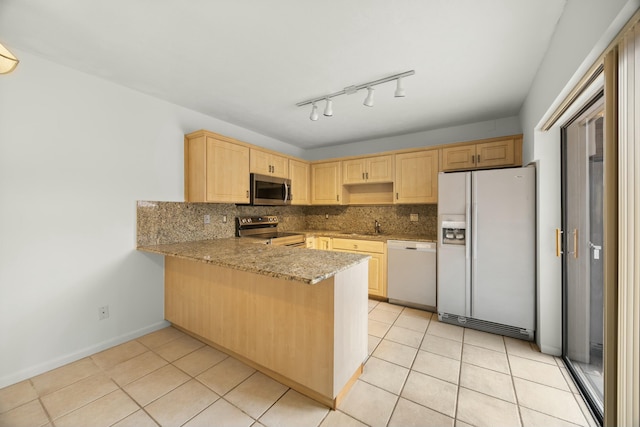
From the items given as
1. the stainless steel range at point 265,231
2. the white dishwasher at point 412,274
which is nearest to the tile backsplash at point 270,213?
the stainless steel range at point 265,231

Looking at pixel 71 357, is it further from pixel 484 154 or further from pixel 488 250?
pixel 484 154

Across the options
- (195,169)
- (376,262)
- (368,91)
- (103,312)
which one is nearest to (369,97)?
(368,91)

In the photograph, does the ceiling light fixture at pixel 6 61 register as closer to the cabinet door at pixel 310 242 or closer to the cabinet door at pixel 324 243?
the cabinet door at pixel 310 242

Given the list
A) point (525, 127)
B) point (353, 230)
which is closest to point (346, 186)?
point (353, 230)

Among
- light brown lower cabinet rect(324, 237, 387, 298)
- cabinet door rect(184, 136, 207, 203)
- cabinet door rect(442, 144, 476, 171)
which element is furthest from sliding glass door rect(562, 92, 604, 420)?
cabinet door rect(184, 136, 207, 203)

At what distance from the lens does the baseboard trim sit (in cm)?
186

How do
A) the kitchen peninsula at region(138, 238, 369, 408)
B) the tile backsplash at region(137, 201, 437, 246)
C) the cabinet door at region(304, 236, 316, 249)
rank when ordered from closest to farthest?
1. the kitchen peninsula at region(138, 238, 369, 408)
2. the tile backsplash at region(137, 201, 437, 246)
3. the cabinet door at region(304, 236, 316, 249)

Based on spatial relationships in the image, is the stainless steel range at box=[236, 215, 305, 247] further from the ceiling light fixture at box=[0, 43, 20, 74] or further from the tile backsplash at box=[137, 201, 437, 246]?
the ceiling light fixture at box=[0, 43, 20, 74]

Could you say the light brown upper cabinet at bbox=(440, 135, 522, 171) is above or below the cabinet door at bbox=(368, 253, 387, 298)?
above

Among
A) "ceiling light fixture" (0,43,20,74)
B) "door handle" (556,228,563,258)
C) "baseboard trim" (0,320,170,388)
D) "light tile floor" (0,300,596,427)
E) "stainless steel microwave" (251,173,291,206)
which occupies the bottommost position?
"light tile floor" (0,300,596,427)

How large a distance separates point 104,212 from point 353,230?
11.0 feet

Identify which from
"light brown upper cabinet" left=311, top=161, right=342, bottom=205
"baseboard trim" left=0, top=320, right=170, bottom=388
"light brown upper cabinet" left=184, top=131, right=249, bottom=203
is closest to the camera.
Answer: "baseboard trim" left=0, top=320, right=170, bottom=388

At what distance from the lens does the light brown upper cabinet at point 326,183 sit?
4.20 metres

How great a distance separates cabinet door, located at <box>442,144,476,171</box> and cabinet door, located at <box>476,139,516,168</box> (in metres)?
0.06
